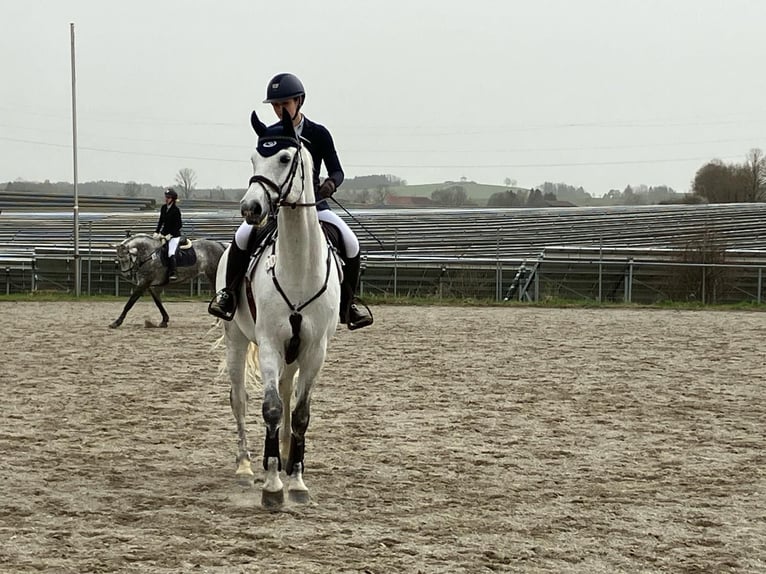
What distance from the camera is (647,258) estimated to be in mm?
32375

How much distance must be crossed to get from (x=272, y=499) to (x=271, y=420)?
0.50 m

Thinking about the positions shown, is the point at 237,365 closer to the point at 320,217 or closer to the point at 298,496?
the point at 320,217

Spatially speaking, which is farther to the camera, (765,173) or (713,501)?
(765,173)

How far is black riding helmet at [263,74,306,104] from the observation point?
6.91 meters

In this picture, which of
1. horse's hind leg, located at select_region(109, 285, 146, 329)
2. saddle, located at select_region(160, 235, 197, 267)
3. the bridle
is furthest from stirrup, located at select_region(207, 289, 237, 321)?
saddle, located at select_region(160, 235, 197, 267)

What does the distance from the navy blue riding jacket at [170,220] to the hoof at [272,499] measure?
13236 millimetres

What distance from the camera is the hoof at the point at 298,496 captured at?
22.1ft

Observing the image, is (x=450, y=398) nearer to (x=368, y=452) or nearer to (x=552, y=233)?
(x=368, y=452)

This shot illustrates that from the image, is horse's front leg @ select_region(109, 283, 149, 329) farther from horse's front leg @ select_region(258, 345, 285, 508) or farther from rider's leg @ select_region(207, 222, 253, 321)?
horse's front leg @ select_region(258, 345, 285, 508)

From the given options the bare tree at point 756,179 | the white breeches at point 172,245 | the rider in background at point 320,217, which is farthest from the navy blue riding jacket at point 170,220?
the bare tree at point 756,179

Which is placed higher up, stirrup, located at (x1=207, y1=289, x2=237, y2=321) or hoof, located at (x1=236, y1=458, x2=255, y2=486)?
stirrup, located at (x1=207, y1=289, x2=237, y2=321)

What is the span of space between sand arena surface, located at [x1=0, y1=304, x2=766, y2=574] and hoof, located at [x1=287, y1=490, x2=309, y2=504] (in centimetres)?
10

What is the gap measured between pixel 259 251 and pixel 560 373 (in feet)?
22.9

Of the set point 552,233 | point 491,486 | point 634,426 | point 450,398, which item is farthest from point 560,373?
point 552,233
